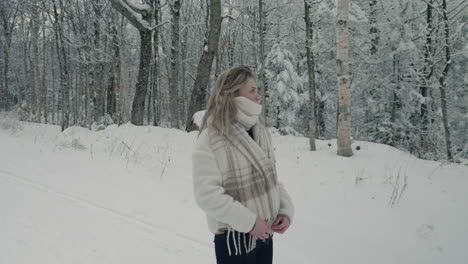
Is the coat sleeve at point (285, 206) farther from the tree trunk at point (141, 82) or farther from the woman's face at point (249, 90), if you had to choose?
the tree trunk at point (141, 82)

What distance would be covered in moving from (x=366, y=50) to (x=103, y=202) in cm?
1745

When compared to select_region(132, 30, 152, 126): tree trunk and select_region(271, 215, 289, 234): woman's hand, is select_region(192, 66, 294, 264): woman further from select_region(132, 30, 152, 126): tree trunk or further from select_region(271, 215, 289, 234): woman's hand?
select_region(132, 30, 152, 126): tree trunk

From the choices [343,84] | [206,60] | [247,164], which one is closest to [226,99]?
[247,164]

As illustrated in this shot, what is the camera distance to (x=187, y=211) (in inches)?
192

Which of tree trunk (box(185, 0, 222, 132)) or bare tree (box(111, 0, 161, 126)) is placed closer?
tree trunk (box(185, 0, 222, 132))

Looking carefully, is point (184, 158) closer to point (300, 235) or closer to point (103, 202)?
point (103, 202)

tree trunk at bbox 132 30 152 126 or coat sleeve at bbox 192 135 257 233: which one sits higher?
tree trunk at bbox 132 30 152 126

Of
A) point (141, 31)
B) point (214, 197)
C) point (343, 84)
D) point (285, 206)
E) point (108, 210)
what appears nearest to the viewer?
point (214, 197)

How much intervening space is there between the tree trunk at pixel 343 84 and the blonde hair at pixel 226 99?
6.66 metres

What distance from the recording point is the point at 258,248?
197 cm

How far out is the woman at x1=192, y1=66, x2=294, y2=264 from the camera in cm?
171

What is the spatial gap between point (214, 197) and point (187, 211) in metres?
3.40

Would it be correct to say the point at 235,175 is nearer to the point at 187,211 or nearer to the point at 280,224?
the point at 280,224

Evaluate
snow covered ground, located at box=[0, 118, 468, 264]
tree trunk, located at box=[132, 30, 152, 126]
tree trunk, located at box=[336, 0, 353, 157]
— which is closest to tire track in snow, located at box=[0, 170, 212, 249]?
snow covered ground, located at box=[0, 118, 468, 264]
